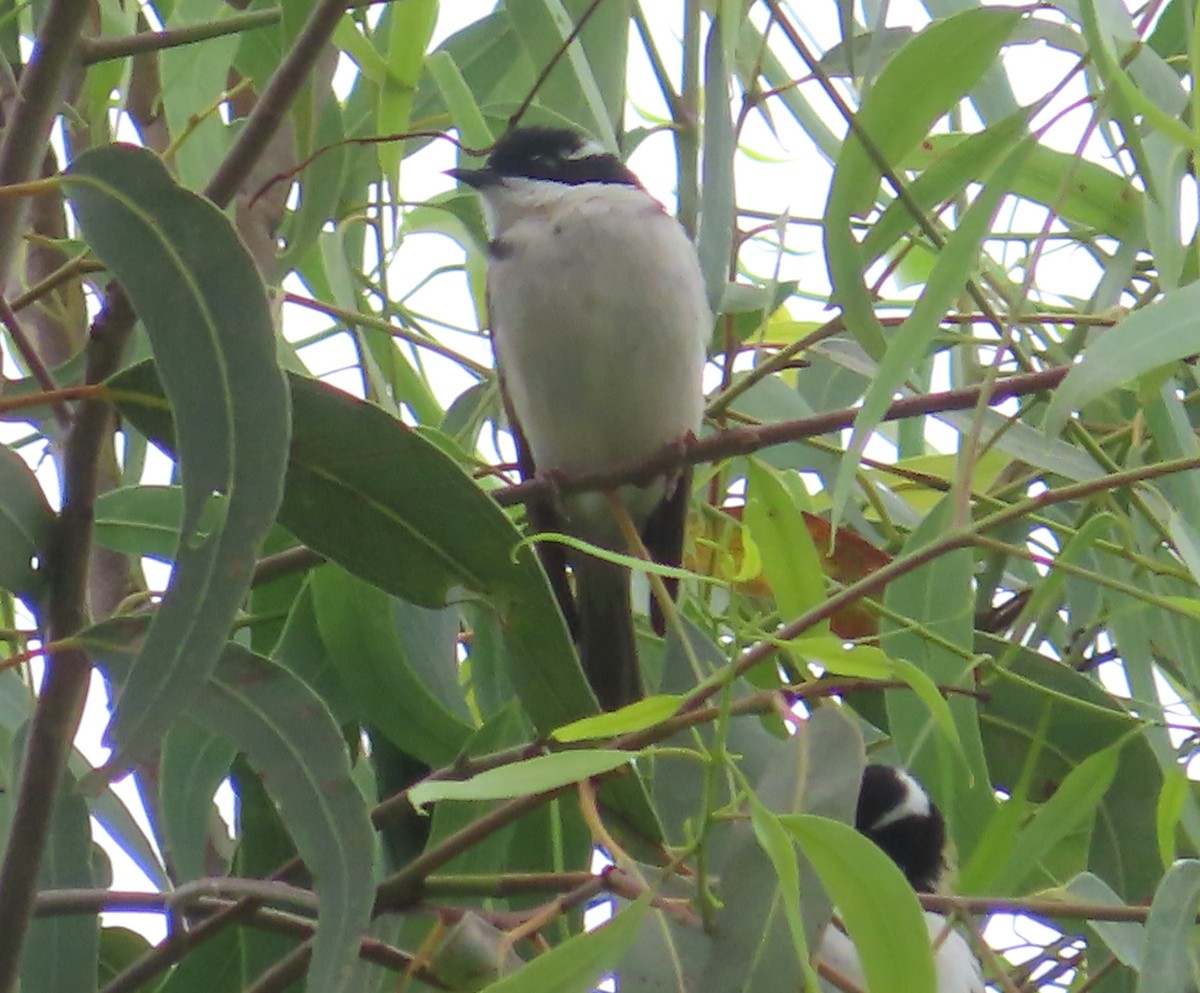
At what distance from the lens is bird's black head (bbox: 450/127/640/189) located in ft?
7.61

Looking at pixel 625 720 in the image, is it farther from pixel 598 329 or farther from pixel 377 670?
pixel 598 329

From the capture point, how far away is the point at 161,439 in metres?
1.16

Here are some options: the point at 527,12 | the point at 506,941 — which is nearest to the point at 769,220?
the point at 527,12

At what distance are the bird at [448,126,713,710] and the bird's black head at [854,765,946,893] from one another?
390mm

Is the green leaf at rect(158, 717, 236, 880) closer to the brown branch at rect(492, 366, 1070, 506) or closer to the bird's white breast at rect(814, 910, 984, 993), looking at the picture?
the brown branch at rect(492, 366, 1070, 506)

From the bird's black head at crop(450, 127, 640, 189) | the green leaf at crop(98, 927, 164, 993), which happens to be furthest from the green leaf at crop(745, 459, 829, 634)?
the bird's black head at crop(450, 127, 640, 189)

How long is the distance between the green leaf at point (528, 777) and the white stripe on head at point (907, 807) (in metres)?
1.36

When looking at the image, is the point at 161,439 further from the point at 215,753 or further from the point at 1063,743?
the point at 1063,743

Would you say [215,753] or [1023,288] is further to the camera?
[215,753]

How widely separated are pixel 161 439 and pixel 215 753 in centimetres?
35

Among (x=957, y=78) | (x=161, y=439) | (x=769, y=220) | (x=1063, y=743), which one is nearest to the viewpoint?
(x=161, y=439)

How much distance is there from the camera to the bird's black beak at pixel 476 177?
7.68ft

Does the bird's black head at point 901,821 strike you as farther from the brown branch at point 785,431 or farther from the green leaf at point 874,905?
the green leaf at point 874,905

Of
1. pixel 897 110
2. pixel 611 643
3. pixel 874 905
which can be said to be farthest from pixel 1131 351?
pixel 611 643
